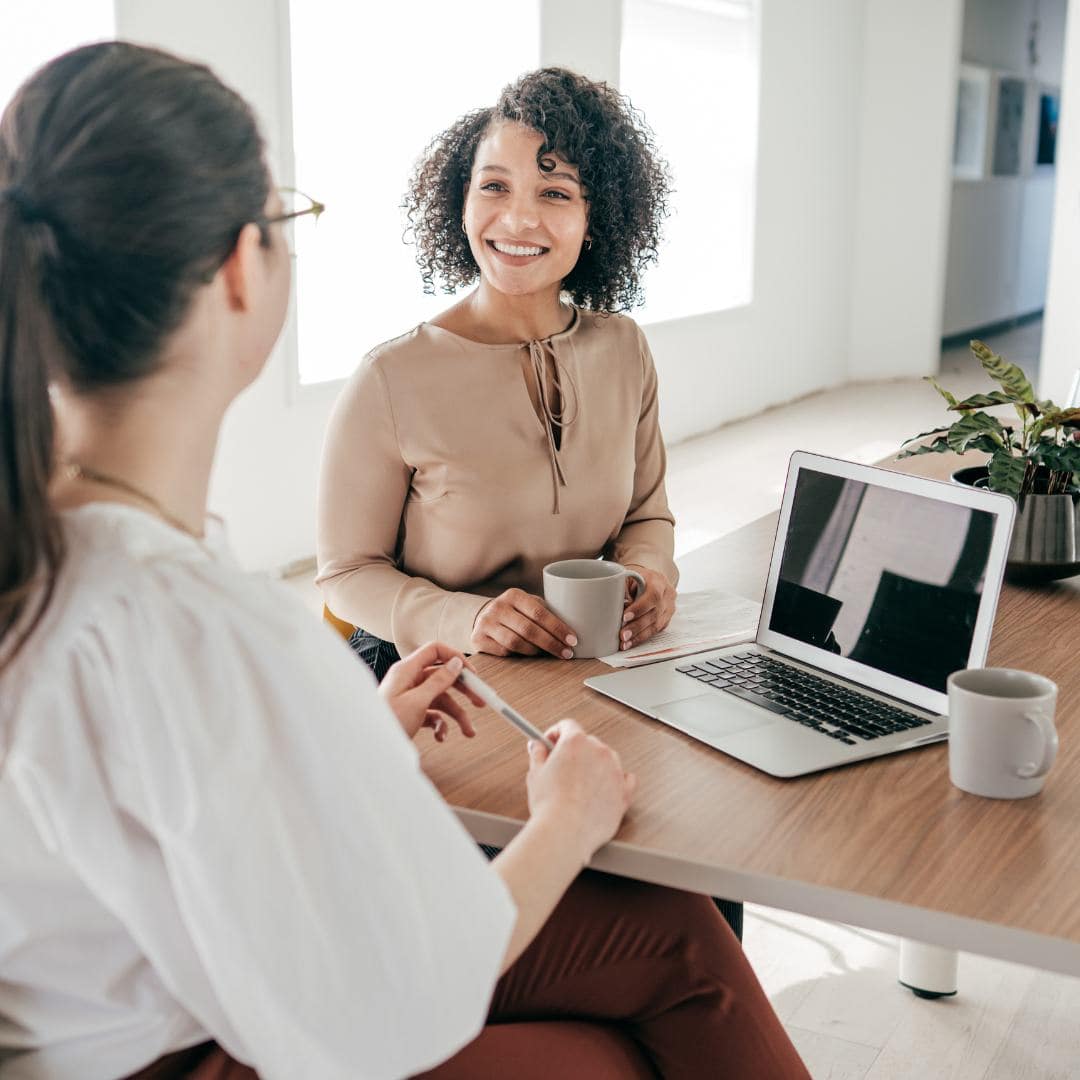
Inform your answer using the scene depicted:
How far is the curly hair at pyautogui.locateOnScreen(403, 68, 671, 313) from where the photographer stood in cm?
194

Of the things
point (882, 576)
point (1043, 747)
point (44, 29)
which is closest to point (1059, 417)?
point (882, 576)

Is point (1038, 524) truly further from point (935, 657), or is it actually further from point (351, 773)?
point (351, 773)

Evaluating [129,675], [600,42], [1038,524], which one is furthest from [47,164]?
[600,42]

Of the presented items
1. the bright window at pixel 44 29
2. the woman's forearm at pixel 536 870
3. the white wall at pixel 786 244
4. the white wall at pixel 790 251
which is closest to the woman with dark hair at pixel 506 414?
the woman's forearm at pixel 536 870

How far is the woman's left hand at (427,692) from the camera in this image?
1288 millimetres

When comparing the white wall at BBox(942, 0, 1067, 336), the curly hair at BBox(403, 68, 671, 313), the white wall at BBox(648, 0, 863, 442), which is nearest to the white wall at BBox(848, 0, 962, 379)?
the white wall at BBox(648, 0, 863, 442)

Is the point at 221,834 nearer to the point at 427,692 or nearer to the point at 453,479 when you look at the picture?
the point at 427,692

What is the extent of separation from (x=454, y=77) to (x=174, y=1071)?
4.72 metres

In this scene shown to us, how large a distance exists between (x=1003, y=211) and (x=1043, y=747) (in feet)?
33.9

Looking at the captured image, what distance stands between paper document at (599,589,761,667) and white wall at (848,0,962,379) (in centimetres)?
778

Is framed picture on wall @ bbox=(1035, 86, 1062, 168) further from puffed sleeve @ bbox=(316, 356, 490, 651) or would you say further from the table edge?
the table edge

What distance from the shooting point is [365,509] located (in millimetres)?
1808

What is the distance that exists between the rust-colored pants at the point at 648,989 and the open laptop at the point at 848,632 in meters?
0.16

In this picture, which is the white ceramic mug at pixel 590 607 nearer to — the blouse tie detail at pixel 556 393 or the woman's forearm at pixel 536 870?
the blouse tie detail at pixel 556 393
